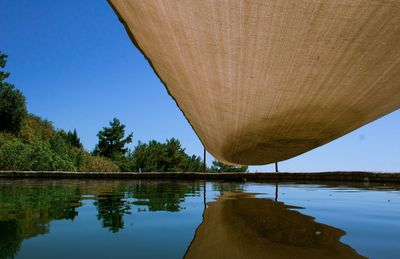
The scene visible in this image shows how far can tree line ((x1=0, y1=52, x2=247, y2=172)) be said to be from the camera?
50.6 feet

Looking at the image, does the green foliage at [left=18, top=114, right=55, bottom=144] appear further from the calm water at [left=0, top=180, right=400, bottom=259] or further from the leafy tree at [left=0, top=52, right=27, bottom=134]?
the calm water at [left=0, top=180, right=400, bottom=259]

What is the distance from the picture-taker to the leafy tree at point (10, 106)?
2448cm

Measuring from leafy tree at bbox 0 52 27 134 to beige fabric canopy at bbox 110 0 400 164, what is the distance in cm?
2531

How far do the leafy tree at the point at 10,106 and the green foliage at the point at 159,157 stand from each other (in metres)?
9.80

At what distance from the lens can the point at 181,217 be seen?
8.21ft

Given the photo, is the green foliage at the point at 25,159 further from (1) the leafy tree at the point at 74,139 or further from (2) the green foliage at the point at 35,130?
(1) the leafy tree at the point at 74,139

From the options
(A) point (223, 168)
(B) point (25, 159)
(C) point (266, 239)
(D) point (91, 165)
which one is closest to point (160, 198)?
(C) point (266, 239)

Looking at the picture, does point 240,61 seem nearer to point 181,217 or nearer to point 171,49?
point 171,49

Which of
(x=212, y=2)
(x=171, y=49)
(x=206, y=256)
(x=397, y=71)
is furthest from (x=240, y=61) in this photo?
(x=206, y=256)

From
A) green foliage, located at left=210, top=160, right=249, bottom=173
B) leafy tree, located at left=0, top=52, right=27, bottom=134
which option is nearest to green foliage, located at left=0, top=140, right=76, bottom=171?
leafy tree, located at left=0, top=52, right=27, bottom=134

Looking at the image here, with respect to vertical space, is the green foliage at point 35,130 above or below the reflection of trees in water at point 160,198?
above

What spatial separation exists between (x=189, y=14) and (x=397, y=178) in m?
8.30

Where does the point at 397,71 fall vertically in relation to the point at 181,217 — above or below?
above

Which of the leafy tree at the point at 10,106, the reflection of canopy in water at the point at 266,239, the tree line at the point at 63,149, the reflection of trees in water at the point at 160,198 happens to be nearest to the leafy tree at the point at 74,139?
the tree line at the point at 63,149
